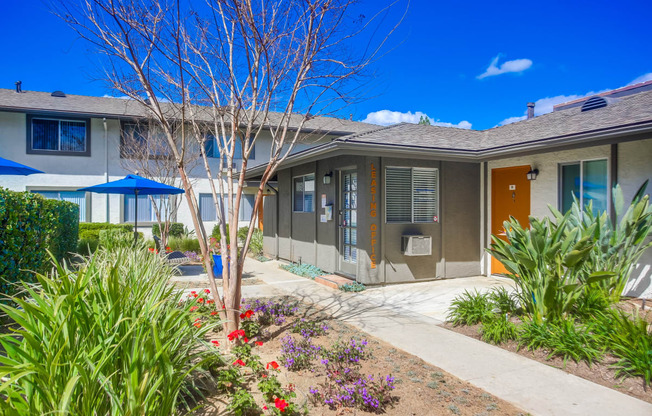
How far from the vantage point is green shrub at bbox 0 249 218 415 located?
205 centimetres

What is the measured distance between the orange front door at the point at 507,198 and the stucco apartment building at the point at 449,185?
2cm

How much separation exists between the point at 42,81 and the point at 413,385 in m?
6.57

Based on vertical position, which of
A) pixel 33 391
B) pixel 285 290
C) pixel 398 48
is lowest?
pixel 285 290

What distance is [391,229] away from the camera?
8.19 m

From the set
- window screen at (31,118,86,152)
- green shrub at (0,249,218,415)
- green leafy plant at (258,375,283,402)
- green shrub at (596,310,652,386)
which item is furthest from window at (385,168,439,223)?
window screen at (31,118,86,152)

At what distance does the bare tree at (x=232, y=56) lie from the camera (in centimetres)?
453

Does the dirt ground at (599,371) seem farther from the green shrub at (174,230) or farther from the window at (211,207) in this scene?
the window at (211,207)

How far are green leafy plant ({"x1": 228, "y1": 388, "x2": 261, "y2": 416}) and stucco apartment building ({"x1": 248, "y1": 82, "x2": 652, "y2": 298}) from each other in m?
5.14

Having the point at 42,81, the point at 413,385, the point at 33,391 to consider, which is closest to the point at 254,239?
the point at 42,81

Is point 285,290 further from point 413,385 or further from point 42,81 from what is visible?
point 42,81

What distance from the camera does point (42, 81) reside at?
19.4 ft

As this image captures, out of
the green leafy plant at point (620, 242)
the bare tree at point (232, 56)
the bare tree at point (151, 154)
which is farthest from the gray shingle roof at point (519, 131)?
the bare tree at point (151, 154)

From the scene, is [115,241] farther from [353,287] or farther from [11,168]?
[353,287]

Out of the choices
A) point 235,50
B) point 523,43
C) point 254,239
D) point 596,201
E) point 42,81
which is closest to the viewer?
point 235,50
